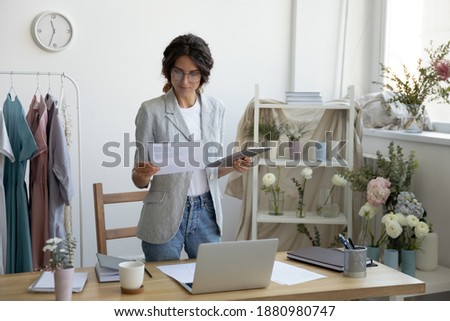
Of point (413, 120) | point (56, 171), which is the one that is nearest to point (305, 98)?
point (413, 120)

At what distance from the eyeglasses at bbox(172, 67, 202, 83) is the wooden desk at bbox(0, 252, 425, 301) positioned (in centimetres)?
76

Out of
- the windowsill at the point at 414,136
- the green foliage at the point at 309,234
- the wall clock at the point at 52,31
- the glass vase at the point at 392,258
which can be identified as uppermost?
the wall clock at the point at 52,31

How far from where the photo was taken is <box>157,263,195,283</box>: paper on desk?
199 cm

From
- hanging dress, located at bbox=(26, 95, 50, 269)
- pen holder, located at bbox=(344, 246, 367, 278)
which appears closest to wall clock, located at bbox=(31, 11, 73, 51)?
hanging dress, located at bbox=(26, 95, 50, 269)

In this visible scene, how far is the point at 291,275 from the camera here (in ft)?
6.77

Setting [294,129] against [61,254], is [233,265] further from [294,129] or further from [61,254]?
[294,129]

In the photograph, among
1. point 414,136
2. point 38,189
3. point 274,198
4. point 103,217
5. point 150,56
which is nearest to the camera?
point 103,217

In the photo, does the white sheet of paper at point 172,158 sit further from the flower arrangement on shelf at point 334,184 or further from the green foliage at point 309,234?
the green foliage at point 309,234

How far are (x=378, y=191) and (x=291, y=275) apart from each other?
1.38 meters

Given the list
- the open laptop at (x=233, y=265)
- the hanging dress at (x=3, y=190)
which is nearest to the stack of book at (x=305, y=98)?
the hanging dress at (x=3, y=190)

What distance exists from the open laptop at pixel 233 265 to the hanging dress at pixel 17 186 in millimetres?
1531

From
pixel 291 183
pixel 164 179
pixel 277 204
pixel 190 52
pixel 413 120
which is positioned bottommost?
pixel 277 204

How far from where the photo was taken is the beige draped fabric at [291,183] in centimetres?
399

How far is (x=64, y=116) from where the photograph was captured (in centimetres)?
337
